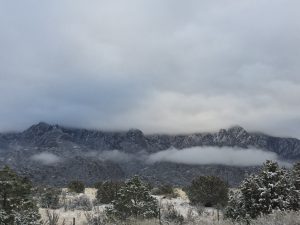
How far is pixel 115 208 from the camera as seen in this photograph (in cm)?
3844

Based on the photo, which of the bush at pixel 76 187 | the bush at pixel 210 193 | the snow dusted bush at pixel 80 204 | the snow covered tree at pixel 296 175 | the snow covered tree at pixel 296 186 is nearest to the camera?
the snow covered tree at pixel 296 186

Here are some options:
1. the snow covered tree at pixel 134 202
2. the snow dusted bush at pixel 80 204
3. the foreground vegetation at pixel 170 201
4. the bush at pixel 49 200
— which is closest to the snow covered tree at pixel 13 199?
the foreground vegetation at pixel 170 201

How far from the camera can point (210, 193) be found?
2138 inches

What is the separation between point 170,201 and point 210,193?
427 cm

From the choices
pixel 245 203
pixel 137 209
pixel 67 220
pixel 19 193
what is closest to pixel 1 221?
pixel 19 193

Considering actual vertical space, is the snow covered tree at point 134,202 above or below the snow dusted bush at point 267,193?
below

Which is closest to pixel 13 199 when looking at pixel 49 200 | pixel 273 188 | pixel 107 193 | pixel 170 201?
pixel 273 188

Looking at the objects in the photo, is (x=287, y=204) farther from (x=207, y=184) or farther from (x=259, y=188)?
(x=207, y=184)

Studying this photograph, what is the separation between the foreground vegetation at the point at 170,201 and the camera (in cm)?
2896

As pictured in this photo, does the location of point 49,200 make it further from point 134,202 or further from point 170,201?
point 134,202

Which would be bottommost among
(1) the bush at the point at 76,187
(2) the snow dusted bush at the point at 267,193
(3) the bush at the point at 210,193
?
(1) the bush at the point at 76,187

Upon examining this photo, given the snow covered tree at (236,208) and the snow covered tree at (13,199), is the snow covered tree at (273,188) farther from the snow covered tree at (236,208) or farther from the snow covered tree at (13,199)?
the snow covered tree at (13,199)

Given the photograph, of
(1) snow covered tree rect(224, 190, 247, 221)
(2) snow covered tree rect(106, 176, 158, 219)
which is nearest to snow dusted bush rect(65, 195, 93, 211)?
(2) snow covered tree rect(106, 176, 158, 219)

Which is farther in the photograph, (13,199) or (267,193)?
(267,193)
